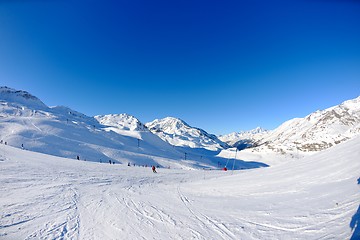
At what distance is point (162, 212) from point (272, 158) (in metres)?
192

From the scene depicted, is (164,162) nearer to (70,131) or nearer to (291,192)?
(70,131)

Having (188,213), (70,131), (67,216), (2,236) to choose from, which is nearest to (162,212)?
(188,213)

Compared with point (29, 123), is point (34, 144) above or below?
below

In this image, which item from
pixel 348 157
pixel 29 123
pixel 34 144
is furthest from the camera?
pixel 29 123

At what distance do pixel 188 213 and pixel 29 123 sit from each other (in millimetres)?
126972

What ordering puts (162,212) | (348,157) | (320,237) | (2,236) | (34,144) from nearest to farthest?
(320,237) → (2,236) → (162,212) → (348,157) → (34,144)

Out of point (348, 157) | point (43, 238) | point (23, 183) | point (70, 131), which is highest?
point (70, 131)

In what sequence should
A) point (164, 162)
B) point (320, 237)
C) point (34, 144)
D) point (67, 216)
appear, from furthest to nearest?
point (164, 162)
point (34, 144)
point (67, 216)
point (320, 237)

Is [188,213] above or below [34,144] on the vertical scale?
below

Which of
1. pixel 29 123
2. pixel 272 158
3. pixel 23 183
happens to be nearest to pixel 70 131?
pixel 29 123

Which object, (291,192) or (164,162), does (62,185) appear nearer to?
(291,192)

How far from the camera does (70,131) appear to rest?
11219cm

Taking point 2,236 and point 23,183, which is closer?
point 2,236

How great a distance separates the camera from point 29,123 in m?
109
